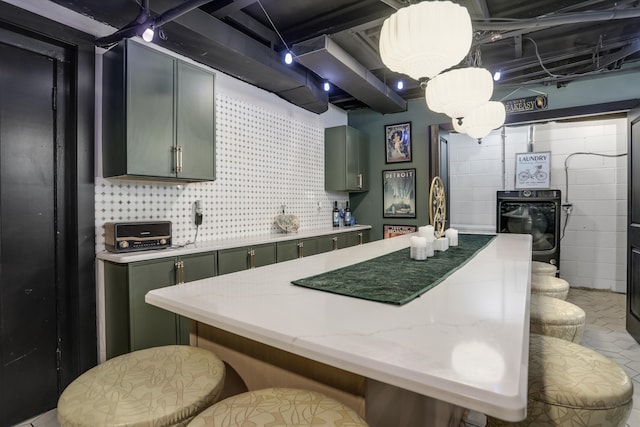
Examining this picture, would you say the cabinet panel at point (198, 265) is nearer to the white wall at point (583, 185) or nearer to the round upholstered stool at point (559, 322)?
the round upholstered stool at point (559, 322)

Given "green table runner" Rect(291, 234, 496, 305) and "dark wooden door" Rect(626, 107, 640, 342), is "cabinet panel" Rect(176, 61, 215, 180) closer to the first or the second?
"green table runner" Rect(291, 234, 496, 305)

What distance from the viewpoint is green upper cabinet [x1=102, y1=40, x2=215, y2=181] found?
239cm

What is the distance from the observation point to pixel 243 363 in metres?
1.30

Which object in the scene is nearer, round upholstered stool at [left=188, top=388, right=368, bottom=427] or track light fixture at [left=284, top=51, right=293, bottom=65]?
round upholstered stool at [left=188, top=388, right=368, bottom=427]

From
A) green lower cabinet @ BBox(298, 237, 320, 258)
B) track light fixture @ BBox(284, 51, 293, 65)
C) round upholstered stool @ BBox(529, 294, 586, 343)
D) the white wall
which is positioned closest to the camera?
round upholstered stool @ BBox(529, 294, 586, 343)

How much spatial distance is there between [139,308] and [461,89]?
2.63 meters

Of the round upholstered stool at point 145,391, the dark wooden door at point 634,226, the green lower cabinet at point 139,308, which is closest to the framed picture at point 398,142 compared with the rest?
the dark wooden door at point 634,226

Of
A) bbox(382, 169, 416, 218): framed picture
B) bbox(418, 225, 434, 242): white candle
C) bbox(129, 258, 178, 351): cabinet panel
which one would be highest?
bbox(382, 169, 416, 218): framed picture

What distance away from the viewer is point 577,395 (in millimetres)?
1115

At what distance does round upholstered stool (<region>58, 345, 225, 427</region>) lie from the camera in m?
0.93

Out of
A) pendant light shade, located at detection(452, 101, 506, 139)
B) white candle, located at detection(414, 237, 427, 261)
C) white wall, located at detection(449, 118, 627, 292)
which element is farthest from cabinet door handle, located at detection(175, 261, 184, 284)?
white wall, located at detection(449, 118, 627, 292)

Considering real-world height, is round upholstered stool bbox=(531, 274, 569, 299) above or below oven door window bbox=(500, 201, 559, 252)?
below

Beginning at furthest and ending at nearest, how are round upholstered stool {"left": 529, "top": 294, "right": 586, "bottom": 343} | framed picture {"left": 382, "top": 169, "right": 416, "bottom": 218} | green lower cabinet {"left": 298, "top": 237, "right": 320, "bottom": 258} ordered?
framed picture {"left": 382, "top": 169, "right": 416, "bottom": 218} < green lower cabinet {"left": 298, "top": 237, "right": 320, "bottom": 258} < round upholstered stool {"left": 529, "top": 294, "right": 586, "bottom": 343}

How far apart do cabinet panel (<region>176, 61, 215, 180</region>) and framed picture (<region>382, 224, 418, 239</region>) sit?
10.2ft
